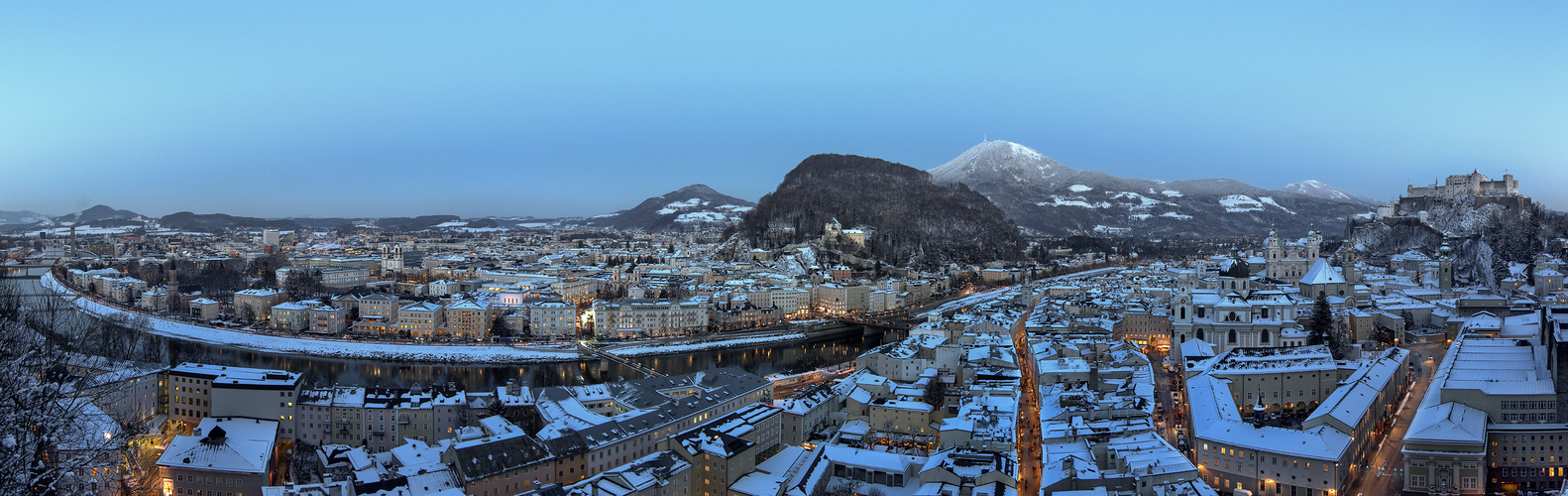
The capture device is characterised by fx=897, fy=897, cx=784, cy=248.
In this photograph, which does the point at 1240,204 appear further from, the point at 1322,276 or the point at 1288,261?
the point at 1322,276

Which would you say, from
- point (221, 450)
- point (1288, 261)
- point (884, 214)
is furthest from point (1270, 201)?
point (221, 450)

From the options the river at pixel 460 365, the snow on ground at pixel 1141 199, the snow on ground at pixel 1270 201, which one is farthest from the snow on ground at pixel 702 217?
the river at pixel 460 365

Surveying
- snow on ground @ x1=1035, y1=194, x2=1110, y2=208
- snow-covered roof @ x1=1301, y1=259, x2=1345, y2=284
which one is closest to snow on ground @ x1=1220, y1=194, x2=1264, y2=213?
snow on ground @ x1=1035, y1=194, x2=1110, y2=208

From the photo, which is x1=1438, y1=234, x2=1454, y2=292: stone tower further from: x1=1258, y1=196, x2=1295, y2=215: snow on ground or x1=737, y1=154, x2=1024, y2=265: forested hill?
x1=1258, y1=196, x2=1295, y2=215: snow on ground

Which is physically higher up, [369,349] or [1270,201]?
[1270,201]

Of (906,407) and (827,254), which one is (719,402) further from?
(827,254)

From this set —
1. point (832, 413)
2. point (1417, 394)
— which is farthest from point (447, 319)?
point (1417, 394)

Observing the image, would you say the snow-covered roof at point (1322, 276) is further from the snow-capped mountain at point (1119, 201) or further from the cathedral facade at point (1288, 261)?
the snow-capped mountain at point (1119, 201)
